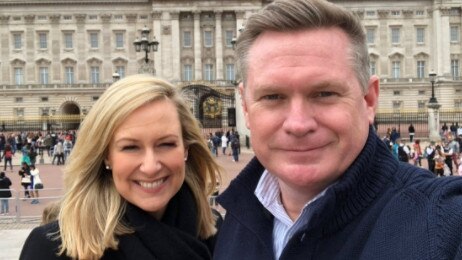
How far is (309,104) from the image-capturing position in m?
2.00

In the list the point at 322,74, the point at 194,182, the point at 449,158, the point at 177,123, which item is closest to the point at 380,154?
the point at 322,74

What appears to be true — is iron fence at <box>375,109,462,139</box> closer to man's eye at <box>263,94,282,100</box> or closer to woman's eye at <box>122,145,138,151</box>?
woman's eye at <box>122,145,138,151</box>

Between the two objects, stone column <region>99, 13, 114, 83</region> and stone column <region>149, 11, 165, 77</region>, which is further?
stone column <region>99, 13, 114, 83</region>

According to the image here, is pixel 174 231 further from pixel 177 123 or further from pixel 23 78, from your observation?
pixel 23 78

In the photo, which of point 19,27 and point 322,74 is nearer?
point 322,74

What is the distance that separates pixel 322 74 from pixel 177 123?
150cm

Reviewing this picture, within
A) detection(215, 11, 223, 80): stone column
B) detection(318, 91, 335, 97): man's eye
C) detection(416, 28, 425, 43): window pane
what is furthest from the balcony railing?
detection(318, 91, 335, 97): man's eye

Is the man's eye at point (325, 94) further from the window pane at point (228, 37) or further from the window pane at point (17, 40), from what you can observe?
the window pane at point (17, 40)

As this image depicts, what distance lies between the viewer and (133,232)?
3.24 meters

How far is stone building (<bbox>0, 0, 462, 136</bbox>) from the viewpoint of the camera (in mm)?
59812

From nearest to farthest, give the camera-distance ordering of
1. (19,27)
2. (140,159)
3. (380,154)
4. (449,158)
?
(380,154) → (140,159) → (449,158) → (19,27)

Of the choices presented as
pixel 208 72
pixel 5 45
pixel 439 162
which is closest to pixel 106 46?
pixel 5 45

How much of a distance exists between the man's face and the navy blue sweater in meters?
0.09

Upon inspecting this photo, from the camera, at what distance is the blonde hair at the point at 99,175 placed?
3117mm
